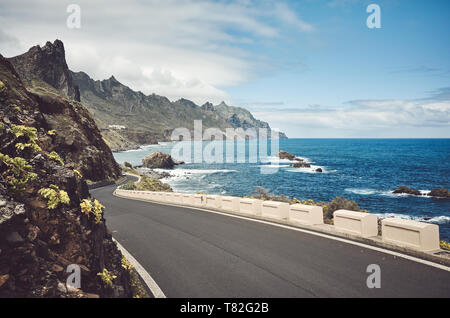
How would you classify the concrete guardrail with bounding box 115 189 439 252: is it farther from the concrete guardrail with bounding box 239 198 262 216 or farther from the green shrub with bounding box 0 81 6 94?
the green shrub with bounding box 0 81 6 94

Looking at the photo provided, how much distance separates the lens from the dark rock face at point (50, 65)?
140 m

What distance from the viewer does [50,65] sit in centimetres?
15500

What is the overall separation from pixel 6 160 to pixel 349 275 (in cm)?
687

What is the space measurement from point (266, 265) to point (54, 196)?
480cm

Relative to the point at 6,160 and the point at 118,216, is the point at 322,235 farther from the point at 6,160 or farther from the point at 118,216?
the point at 118,216

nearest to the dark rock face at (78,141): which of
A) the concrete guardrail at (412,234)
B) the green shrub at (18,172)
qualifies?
the green shrub at (18,172)

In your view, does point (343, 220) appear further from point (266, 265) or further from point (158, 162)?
point (158, 162)

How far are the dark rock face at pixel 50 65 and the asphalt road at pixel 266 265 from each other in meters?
149

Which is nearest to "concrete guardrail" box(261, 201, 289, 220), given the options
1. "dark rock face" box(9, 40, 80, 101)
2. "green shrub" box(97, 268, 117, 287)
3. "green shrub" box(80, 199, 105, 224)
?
"green shrub" box(80, 199, 105, 224)

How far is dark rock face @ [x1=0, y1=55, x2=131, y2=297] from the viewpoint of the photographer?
4070 mm

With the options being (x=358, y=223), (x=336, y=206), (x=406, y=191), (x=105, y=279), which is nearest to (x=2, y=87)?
(x=105, y=279)

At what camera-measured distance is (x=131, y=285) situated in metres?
6.40

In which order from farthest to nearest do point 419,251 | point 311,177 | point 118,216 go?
point 311,177, point 118,216, point 419,251
